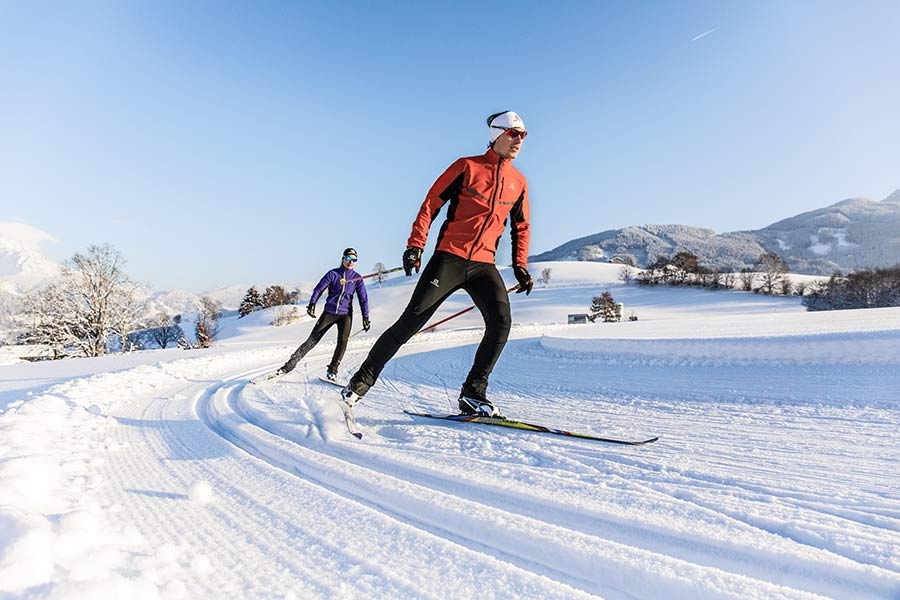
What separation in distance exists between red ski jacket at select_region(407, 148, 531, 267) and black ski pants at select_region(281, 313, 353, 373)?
3.77m

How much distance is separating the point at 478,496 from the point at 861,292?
47246 mm

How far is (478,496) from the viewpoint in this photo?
6.91 feet

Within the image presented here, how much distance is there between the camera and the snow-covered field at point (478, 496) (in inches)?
55.6

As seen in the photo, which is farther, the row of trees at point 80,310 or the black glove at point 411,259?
the row of trees at point 80,310

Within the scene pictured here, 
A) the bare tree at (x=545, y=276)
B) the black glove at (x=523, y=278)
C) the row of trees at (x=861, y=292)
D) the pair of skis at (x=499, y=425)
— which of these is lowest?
the row of trees at (x=861, y=292)

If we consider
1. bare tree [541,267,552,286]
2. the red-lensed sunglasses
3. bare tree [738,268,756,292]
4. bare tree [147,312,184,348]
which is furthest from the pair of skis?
bare tree [541,267,552,286]

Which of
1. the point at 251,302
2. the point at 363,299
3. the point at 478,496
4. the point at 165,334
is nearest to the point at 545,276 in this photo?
the point at 251,302

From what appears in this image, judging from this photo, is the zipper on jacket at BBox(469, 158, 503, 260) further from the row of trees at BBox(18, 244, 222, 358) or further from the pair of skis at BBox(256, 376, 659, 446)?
the row of trees at BBox(18, 244, 222, 358)

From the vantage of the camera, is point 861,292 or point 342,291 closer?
point 342,291

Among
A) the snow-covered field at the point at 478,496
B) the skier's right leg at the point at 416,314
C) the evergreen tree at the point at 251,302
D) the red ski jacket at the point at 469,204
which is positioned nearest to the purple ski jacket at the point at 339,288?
the snow-covered field at the point at 478,496

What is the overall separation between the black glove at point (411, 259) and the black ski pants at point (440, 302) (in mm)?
101

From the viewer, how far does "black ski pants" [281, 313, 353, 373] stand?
694 cm

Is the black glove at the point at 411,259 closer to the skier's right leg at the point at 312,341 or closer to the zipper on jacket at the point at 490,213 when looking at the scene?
the zipper on jacket at the point at 490,213

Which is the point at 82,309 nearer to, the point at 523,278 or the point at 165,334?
the point at 165,334
